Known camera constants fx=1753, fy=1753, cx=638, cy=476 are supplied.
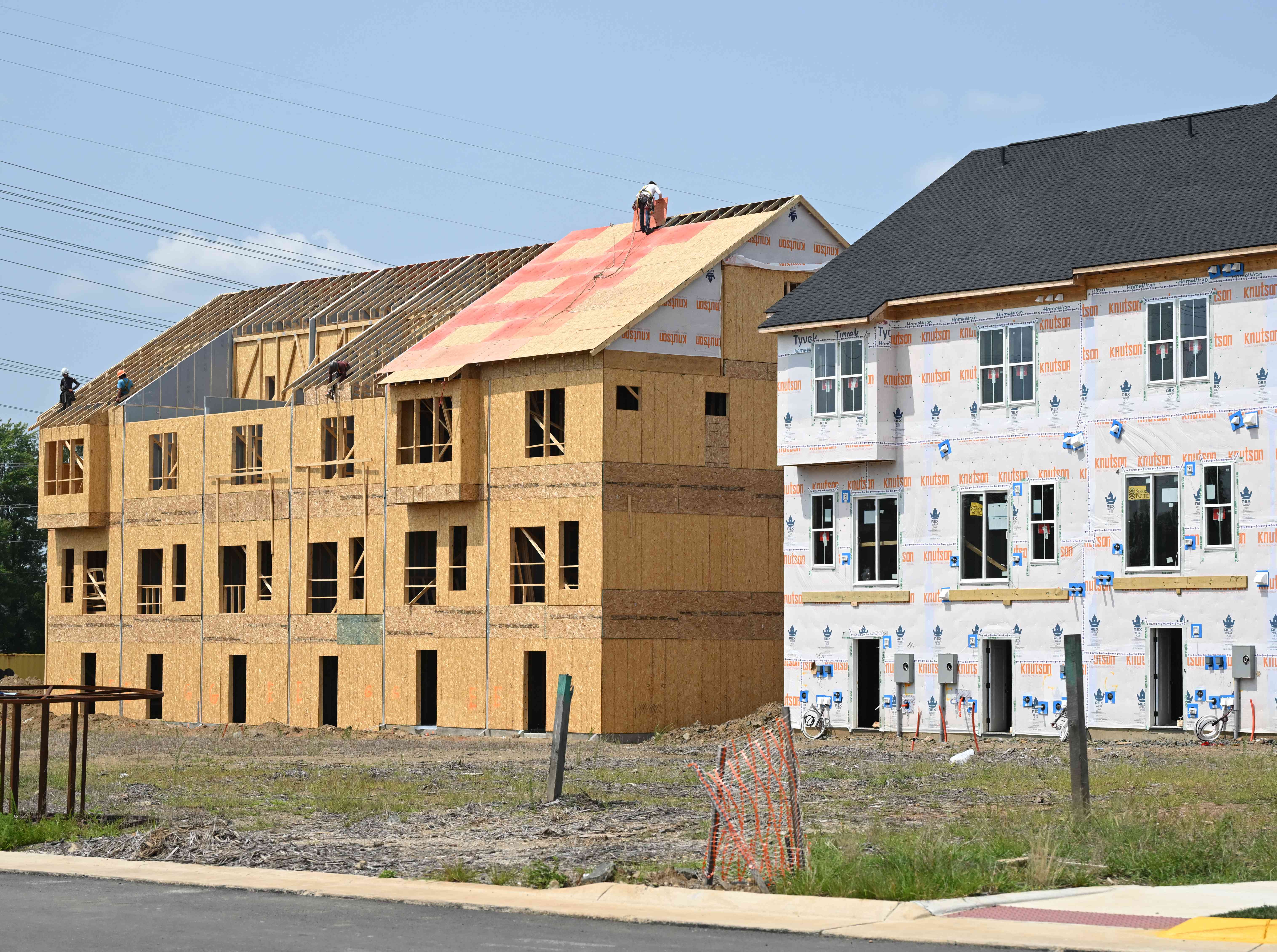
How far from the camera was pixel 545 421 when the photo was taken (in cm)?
4616

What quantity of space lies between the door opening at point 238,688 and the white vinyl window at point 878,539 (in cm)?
2232

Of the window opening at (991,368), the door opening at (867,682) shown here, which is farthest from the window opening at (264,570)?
the window opening at (991,368)

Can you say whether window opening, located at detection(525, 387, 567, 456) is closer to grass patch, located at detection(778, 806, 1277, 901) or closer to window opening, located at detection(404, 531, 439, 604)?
window opening, located at detection(404, 531, 439, 604)

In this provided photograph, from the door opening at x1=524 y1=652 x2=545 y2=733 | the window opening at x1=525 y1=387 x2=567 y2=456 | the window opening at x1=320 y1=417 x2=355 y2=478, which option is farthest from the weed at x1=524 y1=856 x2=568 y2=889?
the window opening at x1=320 y1=417 x2=355 y2=478

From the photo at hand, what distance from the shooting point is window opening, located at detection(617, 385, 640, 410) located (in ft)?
148

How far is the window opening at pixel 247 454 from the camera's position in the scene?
5494 centimetres

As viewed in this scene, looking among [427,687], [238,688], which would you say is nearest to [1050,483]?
[427,687]

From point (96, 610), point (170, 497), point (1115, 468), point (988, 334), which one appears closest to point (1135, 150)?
point (988, 334)

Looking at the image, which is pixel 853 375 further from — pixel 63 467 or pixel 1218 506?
pixel 63 467

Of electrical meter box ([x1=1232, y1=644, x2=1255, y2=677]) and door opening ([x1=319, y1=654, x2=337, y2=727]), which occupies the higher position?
electrical meter box ([x1=1232, y1=644, x2=1255, y2=677])

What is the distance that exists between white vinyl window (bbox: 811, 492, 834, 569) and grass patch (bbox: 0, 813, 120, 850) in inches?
931

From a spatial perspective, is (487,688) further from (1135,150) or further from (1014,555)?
(1135,150)

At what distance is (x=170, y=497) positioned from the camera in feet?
189

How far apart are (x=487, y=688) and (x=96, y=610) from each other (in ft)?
66.7
